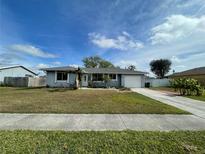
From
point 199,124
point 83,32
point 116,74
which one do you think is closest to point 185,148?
point 199,124

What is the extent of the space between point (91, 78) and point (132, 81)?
23.8 ft

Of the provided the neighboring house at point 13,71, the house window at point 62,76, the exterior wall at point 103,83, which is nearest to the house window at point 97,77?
the exterior wall at point 103,83

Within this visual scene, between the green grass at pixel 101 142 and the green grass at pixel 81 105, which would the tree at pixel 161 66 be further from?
the green grass at pixel 101 142

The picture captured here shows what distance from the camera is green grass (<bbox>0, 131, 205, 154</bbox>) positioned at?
3139mm

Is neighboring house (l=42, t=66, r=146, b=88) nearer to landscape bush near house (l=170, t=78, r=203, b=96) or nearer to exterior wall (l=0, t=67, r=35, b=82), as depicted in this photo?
landscape bush near house (l=170, t=78, r=203, b=96)

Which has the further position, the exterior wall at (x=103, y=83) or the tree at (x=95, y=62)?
the tree at (x=95, y=62)

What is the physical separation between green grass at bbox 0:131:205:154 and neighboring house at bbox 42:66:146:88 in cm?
1714

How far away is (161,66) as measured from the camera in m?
51.2

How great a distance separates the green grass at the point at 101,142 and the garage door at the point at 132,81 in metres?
19.8

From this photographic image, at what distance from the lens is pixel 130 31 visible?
15.5 meters

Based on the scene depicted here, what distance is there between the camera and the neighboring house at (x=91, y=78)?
2173 cm

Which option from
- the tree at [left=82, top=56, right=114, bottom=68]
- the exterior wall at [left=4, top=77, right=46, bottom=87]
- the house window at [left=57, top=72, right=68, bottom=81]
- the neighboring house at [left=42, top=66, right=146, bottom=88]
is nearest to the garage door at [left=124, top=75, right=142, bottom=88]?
the neighboring house at [left=42, top=66, right=146, bottom=88]

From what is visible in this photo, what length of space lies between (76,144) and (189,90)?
15.9 meters

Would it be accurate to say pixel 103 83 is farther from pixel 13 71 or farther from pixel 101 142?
pixel 101 142
